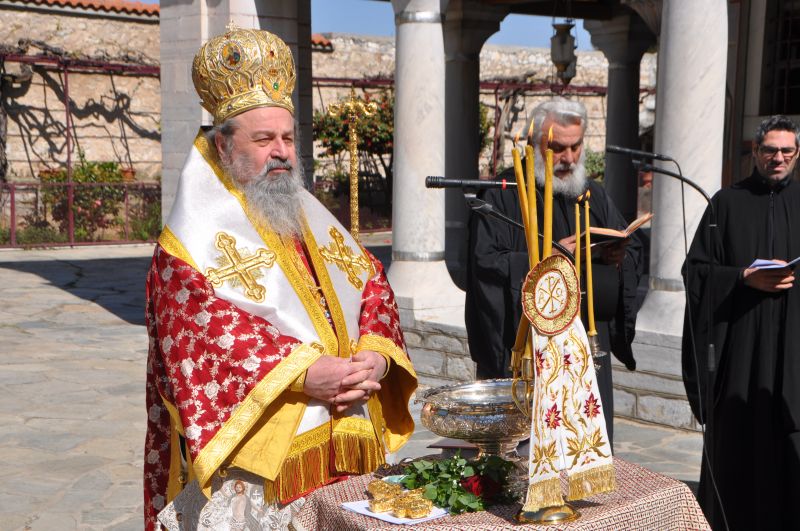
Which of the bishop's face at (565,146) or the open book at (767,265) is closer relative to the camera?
the bishop's face at (565,146)

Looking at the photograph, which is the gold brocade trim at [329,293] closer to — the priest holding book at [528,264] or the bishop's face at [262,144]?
the bishop's face at [262,144]

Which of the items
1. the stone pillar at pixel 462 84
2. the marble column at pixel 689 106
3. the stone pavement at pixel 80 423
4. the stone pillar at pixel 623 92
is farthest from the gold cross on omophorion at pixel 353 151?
the stone pillar at pixel 623 92

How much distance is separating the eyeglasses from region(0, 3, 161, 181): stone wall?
1729 cm

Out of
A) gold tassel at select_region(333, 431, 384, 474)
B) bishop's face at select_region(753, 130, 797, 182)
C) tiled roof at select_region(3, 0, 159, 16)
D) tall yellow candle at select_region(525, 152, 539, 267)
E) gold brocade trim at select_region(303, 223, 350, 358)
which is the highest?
tiled roof at select_region(3, 0, 159, 16)

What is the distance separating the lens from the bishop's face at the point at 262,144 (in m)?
3.22

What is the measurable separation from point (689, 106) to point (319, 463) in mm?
4192

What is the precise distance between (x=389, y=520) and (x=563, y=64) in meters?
9.53

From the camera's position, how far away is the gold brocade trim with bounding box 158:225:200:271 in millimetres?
3119

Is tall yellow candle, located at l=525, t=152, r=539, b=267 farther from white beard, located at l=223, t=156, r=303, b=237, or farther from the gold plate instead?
white beard, located at l=223, t=156, r=303, b=237

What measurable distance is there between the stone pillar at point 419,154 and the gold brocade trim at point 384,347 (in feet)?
15.6

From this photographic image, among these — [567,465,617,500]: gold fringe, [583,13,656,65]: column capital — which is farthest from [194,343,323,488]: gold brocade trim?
[583,13,656,65]: column capital

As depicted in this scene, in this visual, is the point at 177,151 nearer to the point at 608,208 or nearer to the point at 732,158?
the point at 732,158

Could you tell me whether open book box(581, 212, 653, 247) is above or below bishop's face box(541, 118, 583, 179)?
below

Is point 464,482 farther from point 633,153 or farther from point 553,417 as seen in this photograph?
point 633,153
